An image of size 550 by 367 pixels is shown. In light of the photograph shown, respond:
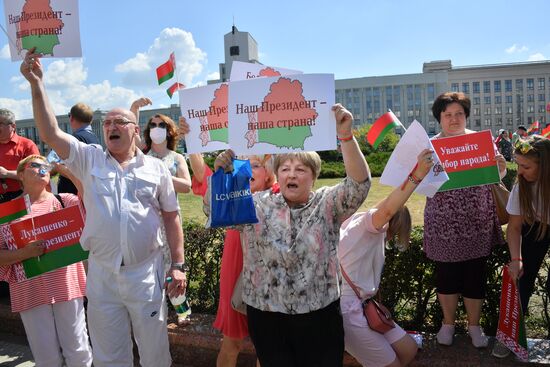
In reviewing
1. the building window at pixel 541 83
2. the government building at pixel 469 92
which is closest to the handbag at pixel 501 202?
the government building at pixel 469 92

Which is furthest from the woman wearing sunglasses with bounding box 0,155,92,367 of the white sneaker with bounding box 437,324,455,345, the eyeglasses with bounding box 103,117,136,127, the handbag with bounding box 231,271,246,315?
the white sneaker with bounding box 437,324,455,345

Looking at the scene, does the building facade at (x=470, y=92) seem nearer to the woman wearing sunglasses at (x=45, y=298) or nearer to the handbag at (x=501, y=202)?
the handbag at (x=501, y=202)

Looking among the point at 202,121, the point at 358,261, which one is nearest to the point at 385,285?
the point at 358,261

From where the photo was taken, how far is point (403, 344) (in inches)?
116

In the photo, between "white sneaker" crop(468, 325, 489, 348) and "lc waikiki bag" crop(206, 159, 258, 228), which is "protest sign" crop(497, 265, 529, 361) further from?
"lc waikiki bag" crop(206, 159, 258, 228)

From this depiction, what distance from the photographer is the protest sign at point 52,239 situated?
3316 mm

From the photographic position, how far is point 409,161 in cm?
264

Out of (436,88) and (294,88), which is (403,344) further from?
(436,88)

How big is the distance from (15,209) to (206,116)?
5.07ft

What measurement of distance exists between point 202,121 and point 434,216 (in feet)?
5.92

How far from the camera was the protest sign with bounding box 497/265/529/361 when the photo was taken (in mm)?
3127

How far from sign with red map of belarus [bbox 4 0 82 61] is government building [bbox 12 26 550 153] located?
101 metres

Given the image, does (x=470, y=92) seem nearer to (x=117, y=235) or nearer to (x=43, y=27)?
(x=43, y=27)

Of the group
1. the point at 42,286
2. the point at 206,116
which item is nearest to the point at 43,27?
the point at 206,116
